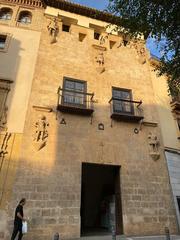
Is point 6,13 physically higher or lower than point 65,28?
higher

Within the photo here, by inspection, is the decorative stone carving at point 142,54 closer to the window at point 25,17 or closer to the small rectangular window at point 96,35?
the small rectangular window at point 96,35

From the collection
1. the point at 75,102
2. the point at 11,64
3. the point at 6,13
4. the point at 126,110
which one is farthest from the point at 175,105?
the point at 6,13

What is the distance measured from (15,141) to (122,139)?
5.12m

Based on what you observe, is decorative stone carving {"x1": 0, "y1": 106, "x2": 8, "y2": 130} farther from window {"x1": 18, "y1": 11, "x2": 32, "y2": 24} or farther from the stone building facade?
window {"x1": 18, "y1": 11, "x2": 32, "y2": 24}

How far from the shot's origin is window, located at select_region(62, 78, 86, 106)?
1165 cm

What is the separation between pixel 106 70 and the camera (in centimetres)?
1354

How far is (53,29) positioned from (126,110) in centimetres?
669

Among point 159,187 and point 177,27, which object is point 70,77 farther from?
point 159,187

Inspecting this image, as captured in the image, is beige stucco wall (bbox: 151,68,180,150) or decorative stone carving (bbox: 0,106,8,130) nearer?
decorative stone carving (bbox: 0,106,8,130)

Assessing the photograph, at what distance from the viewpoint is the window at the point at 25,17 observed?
14.1 meters

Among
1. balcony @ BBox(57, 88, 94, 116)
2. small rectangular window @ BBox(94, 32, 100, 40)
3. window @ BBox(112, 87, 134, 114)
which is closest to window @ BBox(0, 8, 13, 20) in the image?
small rectangular window @ BBox(94, 32, 100, 40)

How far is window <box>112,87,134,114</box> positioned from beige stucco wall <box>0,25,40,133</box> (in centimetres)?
464

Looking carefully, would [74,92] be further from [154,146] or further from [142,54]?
[142,54]

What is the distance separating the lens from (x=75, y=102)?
38.5 feet
